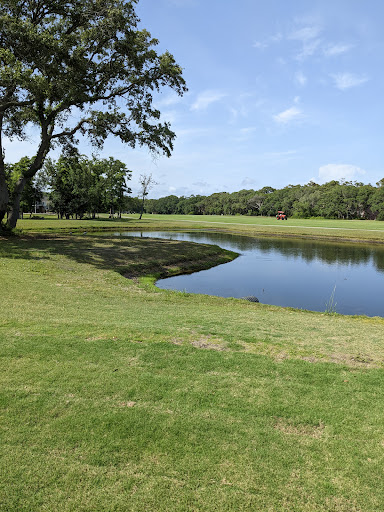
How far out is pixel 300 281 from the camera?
2173 centimetres

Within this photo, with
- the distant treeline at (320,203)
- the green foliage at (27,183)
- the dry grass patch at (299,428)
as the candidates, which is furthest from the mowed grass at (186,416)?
the distant treeline at (320,203)

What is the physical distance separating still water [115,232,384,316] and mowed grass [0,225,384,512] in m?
8.32

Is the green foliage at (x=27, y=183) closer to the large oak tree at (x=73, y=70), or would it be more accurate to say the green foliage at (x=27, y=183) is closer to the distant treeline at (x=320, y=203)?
the large oak tree at (x=73, y=70)

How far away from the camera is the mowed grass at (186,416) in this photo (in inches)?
131

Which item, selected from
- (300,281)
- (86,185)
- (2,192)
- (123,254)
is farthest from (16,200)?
(86,185)

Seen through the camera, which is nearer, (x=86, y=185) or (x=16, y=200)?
(x=16, y=200)

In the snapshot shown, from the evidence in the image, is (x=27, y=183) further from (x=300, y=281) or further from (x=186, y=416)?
(x=186, y=416)

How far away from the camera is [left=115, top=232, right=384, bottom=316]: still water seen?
1700 cm

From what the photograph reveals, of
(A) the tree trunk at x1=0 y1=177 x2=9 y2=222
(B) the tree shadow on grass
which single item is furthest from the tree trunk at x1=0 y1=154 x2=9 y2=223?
(B) the tree shadow on grass

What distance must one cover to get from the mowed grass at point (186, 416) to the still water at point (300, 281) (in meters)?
8.32

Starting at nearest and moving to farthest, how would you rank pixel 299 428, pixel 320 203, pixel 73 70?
pixel 299 428, pixel 73 70, pixel 320 203

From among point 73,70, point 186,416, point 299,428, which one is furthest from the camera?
point 73,70

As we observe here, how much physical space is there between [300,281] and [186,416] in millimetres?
18604

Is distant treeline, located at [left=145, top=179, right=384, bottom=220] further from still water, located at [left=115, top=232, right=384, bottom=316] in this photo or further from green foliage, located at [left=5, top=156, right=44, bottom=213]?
still water, located at [left=115, top=232, right=384, bottom=316]
